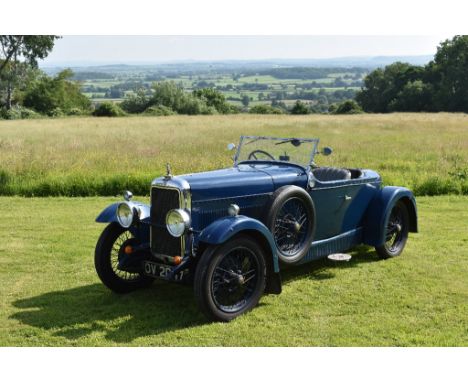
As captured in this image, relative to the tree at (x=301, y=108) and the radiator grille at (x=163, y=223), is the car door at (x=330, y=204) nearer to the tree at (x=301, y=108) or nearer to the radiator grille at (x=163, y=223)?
the radiator grille at (x=163, y=223)

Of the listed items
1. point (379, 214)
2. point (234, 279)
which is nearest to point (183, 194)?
point (234, 279)

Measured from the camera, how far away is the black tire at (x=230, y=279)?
521 cm

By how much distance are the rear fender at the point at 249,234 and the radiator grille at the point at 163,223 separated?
0.46 meters

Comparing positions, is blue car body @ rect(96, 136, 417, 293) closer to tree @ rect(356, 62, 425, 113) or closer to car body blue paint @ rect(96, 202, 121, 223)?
car body blue paint @ rect(96, 202, 121, 223)

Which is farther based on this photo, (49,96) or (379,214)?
(49,96)

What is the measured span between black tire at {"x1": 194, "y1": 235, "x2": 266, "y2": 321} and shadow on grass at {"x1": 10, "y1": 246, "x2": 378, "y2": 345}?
27cm

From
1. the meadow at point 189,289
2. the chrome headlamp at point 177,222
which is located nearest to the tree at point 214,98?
the meadow at point 189,289

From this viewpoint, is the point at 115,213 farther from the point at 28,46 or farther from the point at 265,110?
the point at 265,110

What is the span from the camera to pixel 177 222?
5.54 metres

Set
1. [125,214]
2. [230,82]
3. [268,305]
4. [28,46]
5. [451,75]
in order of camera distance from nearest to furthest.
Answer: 1. [268,305]
2. [125,214]
3. [28,46]
4. [451,75]
5. [230,82]

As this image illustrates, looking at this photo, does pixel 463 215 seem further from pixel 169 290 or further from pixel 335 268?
pixel 169 290

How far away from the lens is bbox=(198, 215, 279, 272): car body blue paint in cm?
525

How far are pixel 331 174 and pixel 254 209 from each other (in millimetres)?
1907

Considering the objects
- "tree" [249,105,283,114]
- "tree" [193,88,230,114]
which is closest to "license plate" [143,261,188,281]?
"tree" [249,105,283,114]
